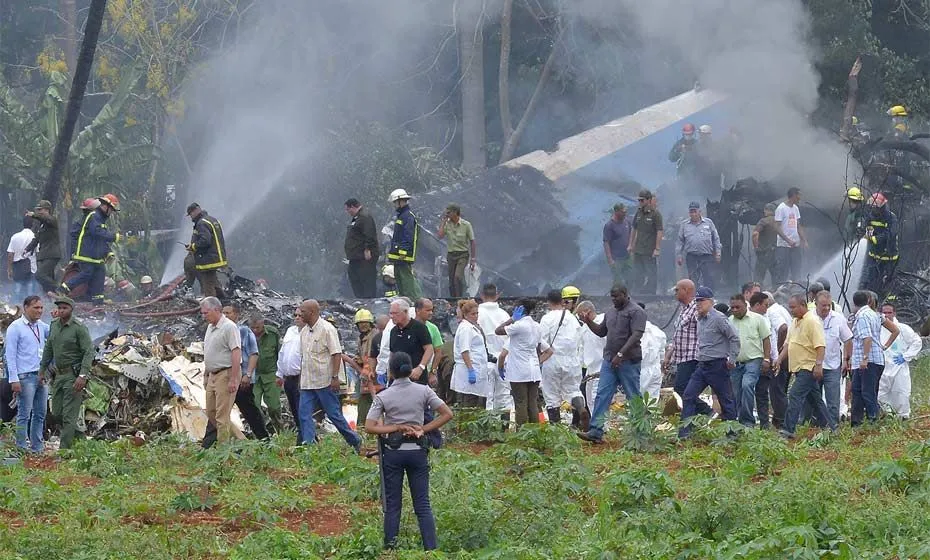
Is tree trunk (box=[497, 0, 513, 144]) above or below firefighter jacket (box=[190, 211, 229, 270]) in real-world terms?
above

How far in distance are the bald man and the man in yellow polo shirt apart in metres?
3.89

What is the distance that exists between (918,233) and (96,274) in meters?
13.0

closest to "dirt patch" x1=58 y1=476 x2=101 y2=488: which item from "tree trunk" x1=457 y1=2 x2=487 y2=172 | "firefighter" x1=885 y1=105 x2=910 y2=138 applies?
"firefighter" x1=885 y1=105 x2=910 y2=138

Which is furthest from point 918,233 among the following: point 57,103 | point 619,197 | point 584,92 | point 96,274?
point 57,103

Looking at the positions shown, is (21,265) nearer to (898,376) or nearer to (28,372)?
(28,372)

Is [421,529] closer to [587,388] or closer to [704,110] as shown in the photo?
[587,388]

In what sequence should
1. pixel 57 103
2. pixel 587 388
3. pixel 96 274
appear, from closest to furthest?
pixel 587 388 < pixel 96 274 < pixel 57 103

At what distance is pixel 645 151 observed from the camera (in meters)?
26.9

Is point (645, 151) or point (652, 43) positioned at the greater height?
point (652, 43)

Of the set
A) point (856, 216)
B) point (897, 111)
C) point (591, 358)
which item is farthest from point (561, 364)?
point (897, 111)

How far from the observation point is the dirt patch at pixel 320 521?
10.4 metres

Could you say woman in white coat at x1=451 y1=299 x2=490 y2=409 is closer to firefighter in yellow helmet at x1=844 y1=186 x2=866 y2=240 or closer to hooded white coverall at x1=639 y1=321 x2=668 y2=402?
hooded white coverall at x1=639 y1=321 x2=668 y2=402

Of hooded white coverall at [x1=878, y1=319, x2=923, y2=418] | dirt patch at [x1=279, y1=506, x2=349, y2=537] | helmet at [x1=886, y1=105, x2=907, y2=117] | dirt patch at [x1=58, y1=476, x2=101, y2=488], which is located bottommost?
dirt patch at [x1=279, y1=506, x2=349, y2=537]

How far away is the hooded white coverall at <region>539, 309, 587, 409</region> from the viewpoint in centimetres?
1438
